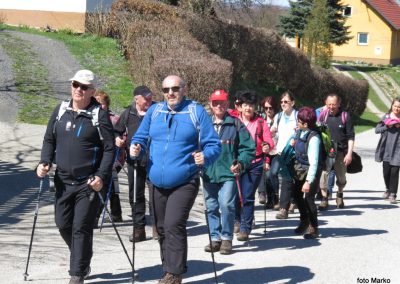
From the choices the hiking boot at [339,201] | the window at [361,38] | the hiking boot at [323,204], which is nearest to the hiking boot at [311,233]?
the hiking boot at [323,204]

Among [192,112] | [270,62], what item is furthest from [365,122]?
[192,112]

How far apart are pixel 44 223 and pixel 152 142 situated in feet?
10.4

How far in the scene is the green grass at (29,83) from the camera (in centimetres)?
1825

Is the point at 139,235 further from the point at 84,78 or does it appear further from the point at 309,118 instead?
the point at 84,78

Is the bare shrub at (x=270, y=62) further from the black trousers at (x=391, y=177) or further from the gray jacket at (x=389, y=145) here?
the black trousers at (x=391, y=177)

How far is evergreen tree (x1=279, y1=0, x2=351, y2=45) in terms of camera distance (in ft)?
193

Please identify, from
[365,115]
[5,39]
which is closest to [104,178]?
[5,39]

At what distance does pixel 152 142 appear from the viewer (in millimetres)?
6699

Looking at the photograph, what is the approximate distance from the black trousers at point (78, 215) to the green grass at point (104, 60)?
40.9 feet

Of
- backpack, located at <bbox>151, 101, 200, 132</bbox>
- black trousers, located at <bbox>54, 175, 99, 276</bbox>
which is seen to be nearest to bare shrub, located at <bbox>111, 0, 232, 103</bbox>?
backpack, located at <bbox>151, 101, 200, 132</bbox>

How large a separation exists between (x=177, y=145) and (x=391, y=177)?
23.2ft

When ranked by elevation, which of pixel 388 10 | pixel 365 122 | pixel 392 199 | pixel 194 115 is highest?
pixel 388 10

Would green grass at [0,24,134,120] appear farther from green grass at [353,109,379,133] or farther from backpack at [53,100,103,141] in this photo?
backpack at [53,100,103,141]

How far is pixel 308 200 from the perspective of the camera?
8930 millimetres
